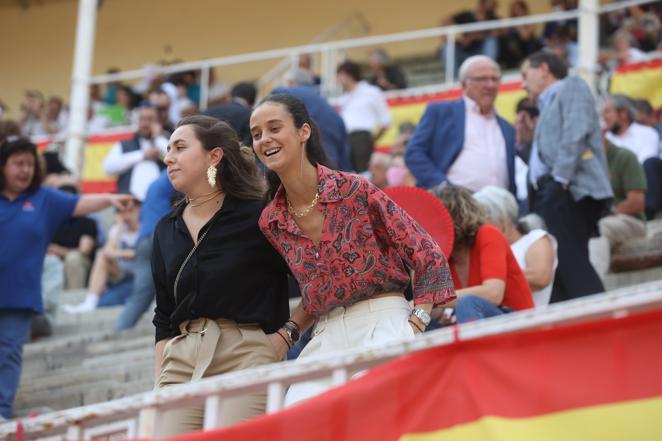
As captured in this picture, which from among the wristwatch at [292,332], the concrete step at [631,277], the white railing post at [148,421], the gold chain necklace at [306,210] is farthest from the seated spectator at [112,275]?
the white railing post at [148,421]

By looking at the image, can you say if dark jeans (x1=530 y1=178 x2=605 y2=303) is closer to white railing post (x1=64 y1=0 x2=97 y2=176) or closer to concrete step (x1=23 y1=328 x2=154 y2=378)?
concrete step (x1=23 y1=328 x2=154 y2=378)

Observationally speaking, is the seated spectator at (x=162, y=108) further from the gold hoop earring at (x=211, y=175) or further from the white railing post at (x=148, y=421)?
the white railing post at (x=148, y=421)

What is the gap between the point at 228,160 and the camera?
5.24 metres

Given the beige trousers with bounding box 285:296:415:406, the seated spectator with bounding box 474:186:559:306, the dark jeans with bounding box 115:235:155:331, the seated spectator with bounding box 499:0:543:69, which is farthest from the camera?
the seated spectator with bounding box 499:0:543:69

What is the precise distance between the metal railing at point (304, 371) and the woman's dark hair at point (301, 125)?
1.22 metres

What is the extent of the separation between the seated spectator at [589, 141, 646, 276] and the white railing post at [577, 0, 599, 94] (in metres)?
2.56

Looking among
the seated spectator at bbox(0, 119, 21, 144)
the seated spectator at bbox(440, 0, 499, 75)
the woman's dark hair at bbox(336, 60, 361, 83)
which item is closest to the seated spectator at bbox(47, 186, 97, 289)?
the seated spectator at bbox(0, 119, 21, 144)

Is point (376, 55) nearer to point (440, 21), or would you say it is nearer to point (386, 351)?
point (440, 21)

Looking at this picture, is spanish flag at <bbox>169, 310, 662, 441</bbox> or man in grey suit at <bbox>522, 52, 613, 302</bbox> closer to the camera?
spanish flag at <bbox>169, 310, 662, 441</bbox>

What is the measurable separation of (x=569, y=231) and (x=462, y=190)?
1.36 m

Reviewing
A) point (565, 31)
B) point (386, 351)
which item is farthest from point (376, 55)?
point (386, 351)

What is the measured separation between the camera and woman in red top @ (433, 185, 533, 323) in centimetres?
636

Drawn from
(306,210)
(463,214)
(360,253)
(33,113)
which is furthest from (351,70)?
(33,113)

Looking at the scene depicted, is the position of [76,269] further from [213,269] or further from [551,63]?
[213,269]
